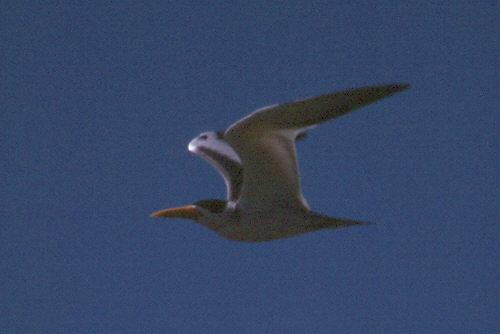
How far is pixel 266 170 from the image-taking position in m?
6.06

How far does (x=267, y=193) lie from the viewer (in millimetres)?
6219

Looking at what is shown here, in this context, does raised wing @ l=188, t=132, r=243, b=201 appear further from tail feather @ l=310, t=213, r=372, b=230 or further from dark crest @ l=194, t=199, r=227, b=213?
tail feather @ l=310, t=213, r=372, b=230

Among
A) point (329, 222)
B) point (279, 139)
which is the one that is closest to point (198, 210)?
point (329, 222)

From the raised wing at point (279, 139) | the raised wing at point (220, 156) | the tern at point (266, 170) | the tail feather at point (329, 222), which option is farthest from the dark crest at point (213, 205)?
Answer: the tail feather at point (329, 222)

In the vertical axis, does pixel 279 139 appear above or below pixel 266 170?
above

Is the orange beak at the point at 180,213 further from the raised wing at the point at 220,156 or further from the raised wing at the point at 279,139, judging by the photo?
the raised wing at the point at 279,139

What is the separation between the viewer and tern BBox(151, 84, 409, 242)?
4934 mm

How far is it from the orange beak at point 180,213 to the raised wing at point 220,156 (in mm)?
492

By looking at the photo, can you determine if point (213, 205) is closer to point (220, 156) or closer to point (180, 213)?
point (180, 213)

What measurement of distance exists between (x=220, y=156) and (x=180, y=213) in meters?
0.72

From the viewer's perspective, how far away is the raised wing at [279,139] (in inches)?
186

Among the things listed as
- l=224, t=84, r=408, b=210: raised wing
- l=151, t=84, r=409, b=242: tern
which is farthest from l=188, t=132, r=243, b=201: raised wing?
l=224, t=84, r=408, b=210: raised wing

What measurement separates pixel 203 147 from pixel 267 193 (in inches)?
55.2

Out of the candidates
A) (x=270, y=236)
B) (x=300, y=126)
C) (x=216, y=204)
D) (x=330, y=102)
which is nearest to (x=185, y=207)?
(x=216, y=204)
